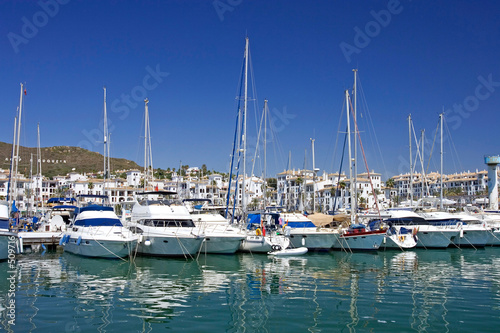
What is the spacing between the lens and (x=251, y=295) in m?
17.4

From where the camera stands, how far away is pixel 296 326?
1297 cm

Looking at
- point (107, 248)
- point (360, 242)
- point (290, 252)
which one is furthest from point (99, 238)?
point (360, 242)

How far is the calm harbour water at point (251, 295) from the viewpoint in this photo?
13258 mm

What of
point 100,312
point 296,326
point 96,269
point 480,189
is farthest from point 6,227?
point 480,189

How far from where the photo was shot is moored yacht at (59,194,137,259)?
27.2 meters

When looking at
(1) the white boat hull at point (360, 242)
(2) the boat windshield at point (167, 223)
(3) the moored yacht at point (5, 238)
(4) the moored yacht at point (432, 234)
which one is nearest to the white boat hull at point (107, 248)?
(2) the boat windshield at point (167, 223)

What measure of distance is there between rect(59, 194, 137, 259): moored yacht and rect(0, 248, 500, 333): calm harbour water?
949 mm

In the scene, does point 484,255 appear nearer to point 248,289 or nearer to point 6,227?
point 248,289

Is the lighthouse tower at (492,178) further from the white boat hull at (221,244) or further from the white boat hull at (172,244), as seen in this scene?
the white boat hull at (172,244)

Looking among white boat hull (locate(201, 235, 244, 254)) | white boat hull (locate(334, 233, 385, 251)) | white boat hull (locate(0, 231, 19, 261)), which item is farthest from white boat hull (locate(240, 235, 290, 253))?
white boat hull (locate(0, 231, 19, 261))

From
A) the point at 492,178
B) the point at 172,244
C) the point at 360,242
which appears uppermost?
the point at 492,178

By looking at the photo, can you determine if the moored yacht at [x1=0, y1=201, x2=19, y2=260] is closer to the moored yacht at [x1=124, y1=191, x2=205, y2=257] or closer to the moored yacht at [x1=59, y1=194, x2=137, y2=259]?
the moored yacht at [x1=59, y1=194, x2=137, y2=259]

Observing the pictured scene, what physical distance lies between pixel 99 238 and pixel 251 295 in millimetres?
13979

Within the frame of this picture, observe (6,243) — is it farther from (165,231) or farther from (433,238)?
(433,238)
